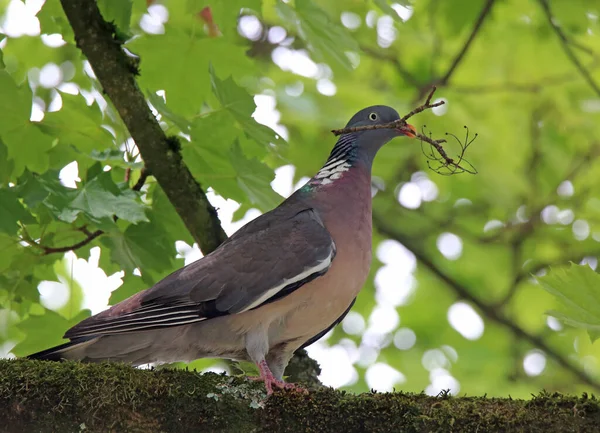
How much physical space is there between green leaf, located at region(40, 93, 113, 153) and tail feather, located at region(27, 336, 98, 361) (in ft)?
3.51

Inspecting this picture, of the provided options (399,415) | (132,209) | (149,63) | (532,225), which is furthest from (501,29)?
(399,415)

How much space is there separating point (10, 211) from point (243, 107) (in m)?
1.22

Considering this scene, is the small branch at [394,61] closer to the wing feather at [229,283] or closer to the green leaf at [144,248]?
the wing feather at [229,283]

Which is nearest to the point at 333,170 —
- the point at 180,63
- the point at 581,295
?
the point at 180,63

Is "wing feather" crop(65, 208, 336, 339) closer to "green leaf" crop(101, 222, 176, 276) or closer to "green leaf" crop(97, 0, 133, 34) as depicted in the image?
"green leaf" crop(101, 222, 176, 276)

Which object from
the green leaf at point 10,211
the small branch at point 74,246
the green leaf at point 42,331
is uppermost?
the green leaf at point 10,211

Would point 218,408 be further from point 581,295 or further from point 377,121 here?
point 377,121

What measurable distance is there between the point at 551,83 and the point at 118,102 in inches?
145

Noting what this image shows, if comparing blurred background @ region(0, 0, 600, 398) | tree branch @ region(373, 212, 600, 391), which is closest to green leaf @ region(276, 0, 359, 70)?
blurred background @ region(0, 0, 600, 398)

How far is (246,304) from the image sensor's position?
3656 mm

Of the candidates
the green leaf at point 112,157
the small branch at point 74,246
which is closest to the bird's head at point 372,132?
the green leaf at point 112,157

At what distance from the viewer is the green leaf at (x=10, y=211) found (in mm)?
3639

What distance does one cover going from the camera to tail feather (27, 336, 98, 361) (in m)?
3.50

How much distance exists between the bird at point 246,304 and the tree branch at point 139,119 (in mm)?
229
